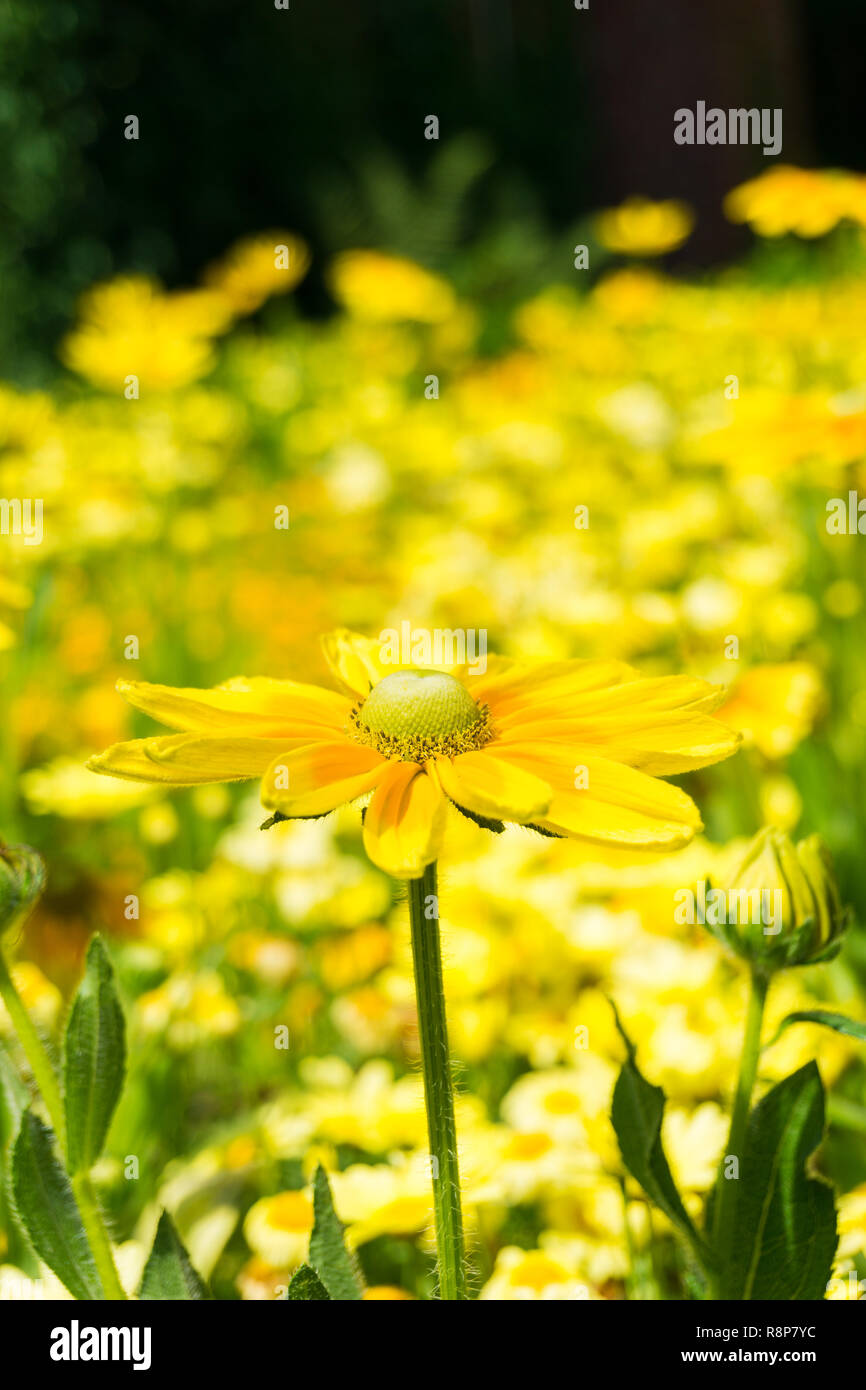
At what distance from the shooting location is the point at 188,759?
0.49 m

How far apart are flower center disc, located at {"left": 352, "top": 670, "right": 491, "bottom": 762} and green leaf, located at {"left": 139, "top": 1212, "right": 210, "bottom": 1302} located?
22 cm

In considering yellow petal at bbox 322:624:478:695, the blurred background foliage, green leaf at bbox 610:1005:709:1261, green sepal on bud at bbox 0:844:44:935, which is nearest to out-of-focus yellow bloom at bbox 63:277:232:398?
yellow petal at bbox 322:624:478:695

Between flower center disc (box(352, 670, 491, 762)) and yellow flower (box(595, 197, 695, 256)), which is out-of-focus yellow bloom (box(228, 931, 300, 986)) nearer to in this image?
flower center disc (box(352, 670, 491, 762))

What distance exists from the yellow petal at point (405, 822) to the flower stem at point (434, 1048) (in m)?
0.02

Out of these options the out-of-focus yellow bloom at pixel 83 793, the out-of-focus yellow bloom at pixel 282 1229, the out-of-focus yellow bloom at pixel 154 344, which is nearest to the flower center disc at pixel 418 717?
the out-of-focus yellow bloom at pixel 282 1229

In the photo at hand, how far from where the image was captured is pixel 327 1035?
1.17 metres

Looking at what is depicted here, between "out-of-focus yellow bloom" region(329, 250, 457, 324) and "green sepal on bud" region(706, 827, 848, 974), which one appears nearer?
"green sepal on bud" region(706, 827, 848, 974)

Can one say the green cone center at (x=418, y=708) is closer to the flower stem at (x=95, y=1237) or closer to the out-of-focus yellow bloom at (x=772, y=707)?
the flower stem at (x=95, y=1237)

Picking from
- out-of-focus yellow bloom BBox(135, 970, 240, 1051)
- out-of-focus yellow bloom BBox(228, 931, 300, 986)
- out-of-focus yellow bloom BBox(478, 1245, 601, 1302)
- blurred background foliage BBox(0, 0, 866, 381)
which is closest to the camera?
out-of-focus yellow bloom BBox(478, 1245, 601, 1302)

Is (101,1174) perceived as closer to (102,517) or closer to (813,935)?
(813,935)

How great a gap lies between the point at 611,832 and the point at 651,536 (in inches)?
48.3

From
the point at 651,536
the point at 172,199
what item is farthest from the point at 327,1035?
the point at 172,199

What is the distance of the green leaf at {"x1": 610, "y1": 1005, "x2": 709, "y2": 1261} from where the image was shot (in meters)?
0.50

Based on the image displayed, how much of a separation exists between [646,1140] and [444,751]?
17cm
